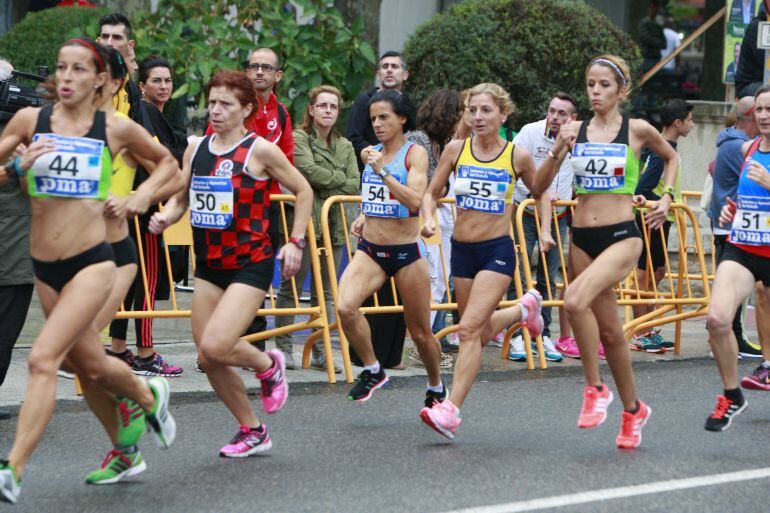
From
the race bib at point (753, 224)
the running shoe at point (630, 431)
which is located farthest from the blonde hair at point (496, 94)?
the running shoe at point (630, 431)

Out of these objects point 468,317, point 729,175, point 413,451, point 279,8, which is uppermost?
point 279,8

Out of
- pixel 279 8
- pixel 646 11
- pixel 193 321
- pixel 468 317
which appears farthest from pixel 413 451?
pixel 646 11

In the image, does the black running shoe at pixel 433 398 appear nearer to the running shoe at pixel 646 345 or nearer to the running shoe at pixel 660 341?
the running shoe at pixel 646 345

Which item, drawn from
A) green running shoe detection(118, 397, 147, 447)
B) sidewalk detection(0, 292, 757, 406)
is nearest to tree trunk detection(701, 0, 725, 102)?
sidewalk detection(0, 292, 757, 406)

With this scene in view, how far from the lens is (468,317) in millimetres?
7648

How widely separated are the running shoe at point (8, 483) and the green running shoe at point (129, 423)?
0.81 meters

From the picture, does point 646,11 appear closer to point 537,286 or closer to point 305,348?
point 537,286

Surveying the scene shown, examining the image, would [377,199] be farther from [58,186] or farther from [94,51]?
[58,186]

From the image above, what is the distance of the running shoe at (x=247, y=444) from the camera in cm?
695

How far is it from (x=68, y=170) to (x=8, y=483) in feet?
4.54

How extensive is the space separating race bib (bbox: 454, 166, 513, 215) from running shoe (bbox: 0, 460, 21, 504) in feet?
10.8

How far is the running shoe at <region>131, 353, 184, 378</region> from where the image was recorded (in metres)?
9.13

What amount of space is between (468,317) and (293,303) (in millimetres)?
2459

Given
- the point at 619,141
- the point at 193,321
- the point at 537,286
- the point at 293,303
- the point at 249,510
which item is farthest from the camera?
the point at 537,286
